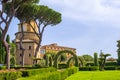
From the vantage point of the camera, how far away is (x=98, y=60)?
153ft

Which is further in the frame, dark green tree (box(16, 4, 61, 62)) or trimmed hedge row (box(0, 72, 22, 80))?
dark green tree (box(16, 4, 61, 62))

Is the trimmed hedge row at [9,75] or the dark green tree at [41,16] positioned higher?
the dark green tree at [41,16]

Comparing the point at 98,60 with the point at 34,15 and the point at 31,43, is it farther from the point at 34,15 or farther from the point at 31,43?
the point at 31,43

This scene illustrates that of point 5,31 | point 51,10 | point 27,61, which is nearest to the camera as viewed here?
point 5,31

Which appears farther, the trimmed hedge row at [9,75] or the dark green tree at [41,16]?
the dark green tree at [41,16]

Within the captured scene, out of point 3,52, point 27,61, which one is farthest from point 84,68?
point 27,61

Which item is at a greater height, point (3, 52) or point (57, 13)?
point (57, 13)

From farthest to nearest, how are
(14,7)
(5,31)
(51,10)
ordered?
(51,10) → (14,7) → (5,31)

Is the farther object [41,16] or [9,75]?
[41,16]

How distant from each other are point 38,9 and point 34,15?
1.29 meters

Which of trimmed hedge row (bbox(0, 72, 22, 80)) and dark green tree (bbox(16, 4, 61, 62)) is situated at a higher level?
dark green tree (bbox(16, 4, 61, 62))

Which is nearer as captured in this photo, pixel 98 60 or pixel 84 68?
pixel 84 68

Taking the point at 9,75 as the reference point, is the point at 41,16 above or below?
above

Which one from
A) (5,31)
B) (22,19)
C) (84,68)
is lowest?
(84,68)
